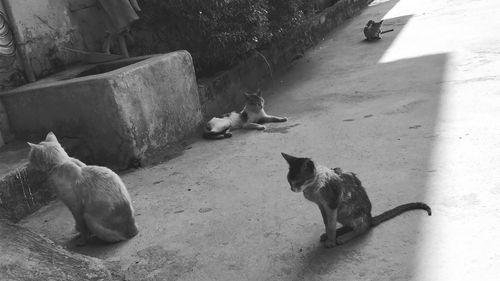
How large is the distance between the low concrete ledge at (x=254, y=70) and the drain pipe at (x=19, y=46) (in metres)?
2.15

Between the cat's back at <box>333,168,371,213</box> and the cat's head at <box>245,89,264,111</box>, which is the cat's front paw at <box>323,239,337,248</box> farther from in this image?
the cat's head at <box>245,89,264,111</box>

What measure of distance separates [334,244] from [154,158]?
9.26 feet

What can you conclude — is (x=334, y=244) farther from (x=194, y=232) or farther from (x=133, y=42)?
(x=133, y=42)

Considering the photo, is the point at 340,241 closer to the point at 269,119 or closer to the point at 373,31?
the point at 269,119

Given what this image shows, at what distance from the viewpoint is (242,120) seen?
6.47 metres

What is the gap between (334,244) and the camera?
326cm

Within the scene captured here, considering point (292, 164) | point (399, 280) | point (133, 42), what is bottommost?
point (399, 280)

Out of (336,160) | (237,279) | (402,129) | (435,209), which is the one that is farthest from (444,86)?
(237,279)

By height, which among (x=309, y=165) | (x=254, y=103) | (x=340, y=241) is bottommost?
(x=340, y=241)

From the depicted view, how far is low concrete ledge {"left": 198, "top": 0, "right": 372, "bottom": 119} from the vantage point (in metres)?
7.19

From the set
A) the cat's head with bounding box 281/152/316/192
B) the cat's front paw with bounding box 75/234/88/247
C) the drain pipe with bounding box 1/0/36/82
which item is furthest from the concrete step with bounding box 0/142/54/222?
the cat's head with bounding box 281/152/316/192

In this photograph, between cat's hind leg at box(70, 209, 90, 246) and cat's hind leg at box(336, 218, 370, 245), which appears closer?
cat's hind leg at box(336, 218, 370, 245)

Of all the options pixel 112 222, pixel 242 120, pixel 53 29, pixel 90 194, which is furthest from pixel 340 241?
pixel 53 29

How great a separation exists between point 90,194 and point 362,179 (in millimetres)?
2173
